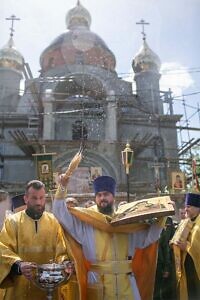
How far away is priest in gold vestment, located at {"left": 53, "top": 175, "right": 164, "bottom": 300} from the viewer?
3480mm

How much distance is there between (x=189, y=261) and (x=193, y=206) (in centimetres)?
71

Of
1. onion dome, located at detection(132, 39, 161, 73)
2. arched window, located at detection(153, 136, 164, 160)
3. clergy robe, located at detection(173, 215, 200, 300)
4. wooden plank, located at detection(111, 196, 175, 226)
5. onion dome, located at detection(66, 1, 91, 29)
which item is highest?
onion dome, located at detection(66, 1, 91, 29)

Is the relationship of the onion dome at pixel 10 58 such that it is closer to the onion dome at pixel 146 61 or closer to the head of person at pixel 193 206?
the onion dome at pixel 146 61

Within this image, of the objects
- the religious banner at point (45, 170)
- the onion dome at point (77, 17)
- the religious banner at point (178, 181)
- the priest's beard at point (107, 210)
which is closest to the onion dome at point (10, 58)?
the onion dome at point (77, 17)

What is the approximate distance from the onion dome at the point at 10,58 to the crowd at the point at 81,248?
2524 cm

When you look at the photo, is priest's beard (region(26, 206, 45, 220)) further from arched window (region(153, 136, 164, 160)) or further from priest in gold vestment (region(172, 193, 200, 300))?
arched window (region(153, 136, 164, 160))

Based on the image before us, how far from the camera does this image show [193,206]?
4672mm

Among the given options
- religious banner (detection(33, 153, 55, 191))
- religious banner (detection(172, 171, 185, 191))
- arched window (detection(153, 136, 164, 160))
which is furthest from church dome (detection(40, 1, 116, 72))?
religious banner (detection(33, 153, 55, 191))

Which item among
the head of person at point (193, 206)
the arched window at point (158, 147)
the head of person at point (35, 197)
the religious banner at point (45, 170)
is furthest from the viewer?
the arched window at point (158, 147)

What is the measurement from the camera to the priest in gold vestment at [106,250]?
3480 mm

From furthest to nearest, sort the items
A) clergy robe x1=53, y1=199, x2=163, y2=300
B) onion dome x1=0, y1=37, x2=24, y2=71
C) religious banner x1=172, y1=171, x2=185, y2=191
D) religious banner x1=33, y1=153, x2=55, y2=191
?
onion dome x1=0, y1=37, x2=24, y2=71, religious banner x1=172, y1=171, x2=185, y2=191, religious banner x1=33, y1=153, x2=55, y2=191, clergy robe x1=53, y1=199, x2=163, y2=300

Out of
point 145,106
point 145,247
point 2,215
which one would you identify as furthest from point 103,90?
point 145,247

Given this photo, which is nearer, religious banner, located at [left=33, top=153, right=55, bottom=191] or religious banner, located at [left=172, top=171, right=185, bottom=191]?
religious banner, located at [left=33, top=153, right=55, bottom=191]

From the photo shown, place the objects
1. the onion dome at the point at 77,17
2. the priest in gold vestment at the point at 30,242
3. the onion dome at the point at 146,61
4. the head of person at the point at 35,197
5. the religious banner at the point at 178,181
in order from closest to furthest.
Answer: the priest in gold vestment at the point at 30,242, the head of person at the point at 35,197, the religious banner at the point at 178,181, the onion dome at the point at 146,61, the onion dome at the point at 77,17
